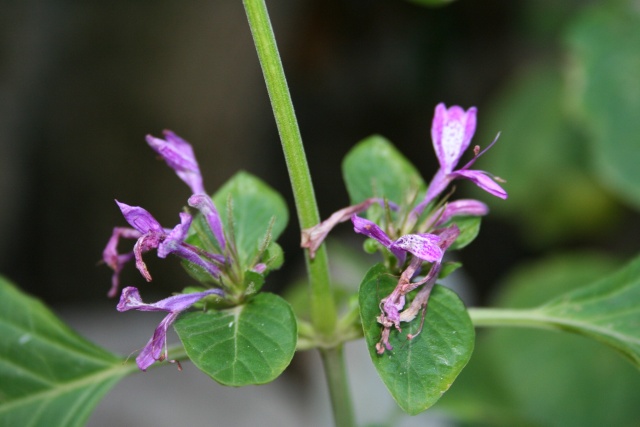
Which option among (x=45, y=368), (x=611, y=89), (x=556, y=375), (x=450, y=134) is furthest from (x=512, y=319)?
(x=611, y=89)

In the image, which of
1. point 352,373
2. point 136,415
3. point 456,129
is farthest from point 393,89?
point 456,129

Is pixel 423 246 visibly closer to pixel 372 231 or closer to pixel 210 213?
pixel 372 231

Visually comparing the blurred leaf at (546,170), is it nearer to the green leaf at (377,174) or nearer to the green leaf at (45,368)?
the green leaf at (377,174)

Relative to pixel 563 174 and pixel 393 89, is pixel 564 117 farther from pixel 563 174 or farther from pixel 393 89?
pixel 393 89

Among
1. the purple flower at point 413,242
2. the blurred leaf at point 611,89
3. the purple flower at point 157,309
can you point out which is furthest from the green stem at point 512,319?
the blurred leaf at point 611,89

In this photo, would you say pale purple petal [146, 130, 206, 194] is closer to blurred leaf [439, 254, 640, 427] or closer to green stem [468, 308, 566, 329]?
green stem [468, 308, 566, 329]

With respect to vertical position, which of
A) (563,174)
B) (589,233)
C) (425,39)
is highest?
(425,39)
